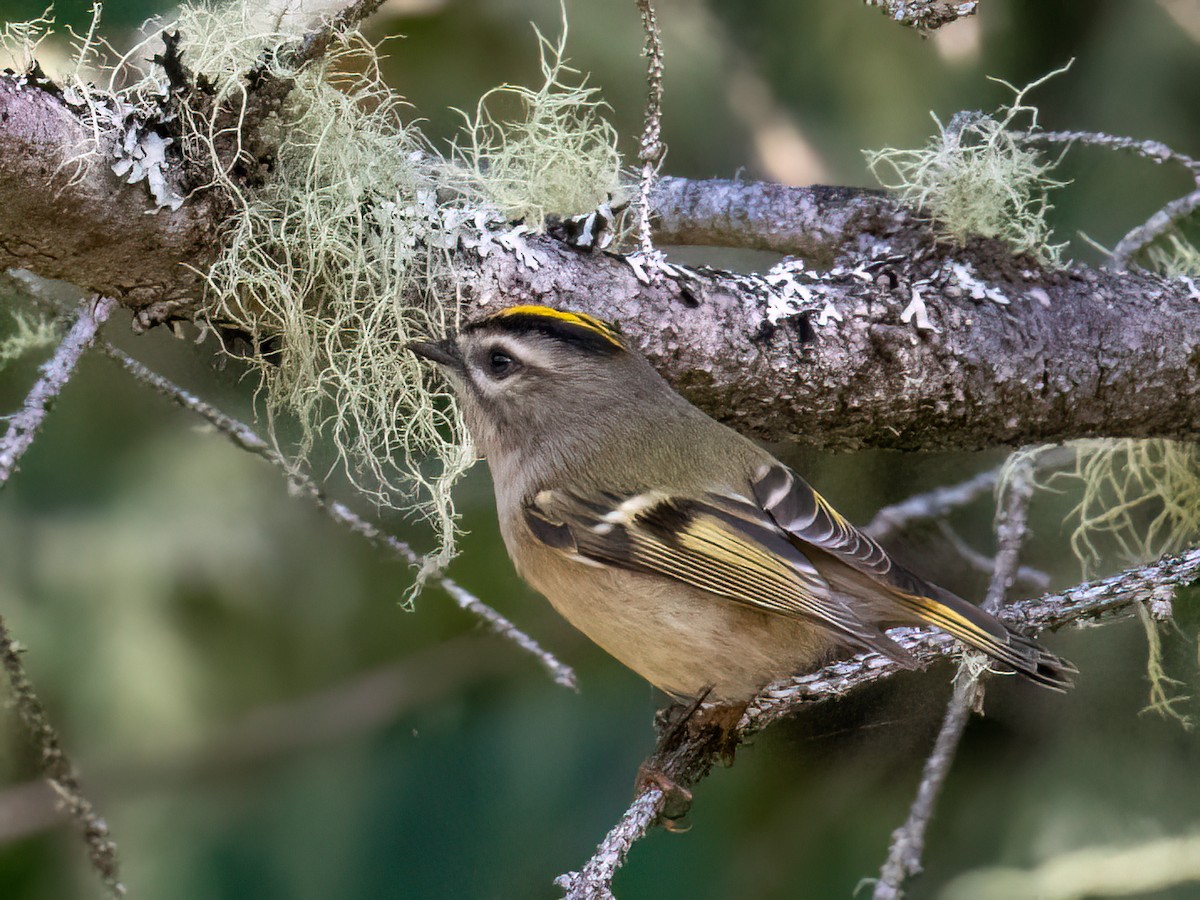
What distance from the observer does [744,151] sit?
112 cm

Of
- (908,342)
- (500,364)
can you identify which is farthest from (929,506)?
(500,364)

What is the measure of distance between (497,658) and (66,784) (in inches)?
→ 16.3

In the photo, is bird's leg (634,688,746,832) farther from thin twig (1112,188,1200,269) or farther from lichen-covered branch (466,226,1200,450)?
thin twig (1112,188,1200,269)

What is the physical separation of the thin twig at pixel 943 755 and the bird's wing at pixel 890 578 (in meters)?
0.30

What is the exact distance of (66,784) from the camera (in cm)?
99

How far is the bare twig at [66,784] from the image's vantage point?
0.98 m

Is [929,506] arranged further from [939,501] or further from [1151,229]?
[1151,229]

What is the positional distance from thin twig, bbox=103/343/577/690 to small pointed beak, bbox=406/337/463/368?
0.75 feet

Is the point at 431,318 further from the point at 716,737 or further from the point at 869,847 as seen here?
the point at 869,847

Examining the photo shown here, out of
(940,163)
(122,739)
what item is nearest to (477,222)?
(940,163)

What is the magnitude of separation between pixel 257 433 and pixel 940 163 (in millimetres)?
674

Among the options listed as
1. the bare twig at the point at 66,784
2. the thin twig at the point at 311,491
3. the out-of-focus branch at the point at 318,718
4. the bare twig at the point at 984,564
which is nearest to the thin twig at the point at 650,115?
the thin twig at the point at 311,491

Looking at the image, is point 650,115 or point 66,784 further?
point 66,784

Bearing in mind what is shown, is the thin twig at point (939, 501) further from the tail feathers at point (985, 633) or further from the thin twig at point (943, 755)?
the tail feathers at point (985, 633)
